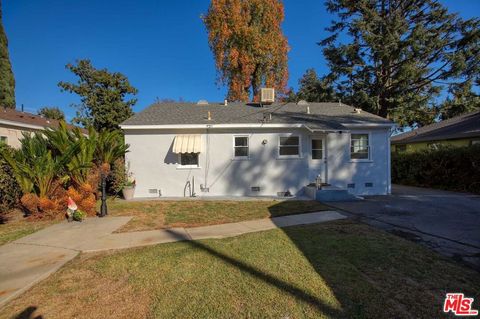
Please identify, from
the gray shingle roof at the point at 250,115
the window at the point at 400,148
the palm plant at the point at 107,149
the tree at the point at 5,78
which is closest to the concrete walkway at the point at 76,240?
the palm plant at the point at 107,149

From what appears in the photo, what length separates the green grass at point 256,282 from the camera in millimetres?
3305

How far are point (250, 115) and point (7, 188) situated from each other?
10.7m

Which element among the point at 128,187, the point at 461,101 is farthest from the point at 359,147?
the point at 461,101

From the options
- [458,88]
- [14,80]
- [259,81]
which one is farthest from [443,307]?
[14,80]

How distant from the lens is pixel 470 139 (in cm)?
1853

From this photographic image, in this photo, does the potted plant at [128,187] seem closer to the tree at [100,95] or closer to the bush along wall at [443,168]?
the tree at [100,95]

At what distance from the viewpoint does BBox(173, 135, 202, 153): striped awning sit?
12547 millimetres

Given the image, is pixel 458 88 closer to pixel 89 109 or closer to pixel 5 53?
pixel 89 109

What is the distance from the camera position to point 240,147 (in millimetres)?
13289

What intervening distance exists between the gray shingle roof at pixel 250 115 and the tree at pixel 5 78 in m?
18.8

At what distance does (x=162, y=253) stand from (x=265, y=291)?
2.48 metres

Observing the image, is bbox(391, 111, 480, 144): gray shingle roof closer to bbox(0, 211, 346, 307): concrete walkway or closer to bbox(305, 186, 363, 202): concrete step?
bbox(305, 186, 363, 202): concrete step

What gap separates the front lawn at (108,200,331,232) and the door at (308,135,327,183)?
9.56 feet

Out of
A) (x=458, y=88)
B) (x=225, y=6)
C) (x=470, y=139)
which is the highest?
(x=225, y=6)
